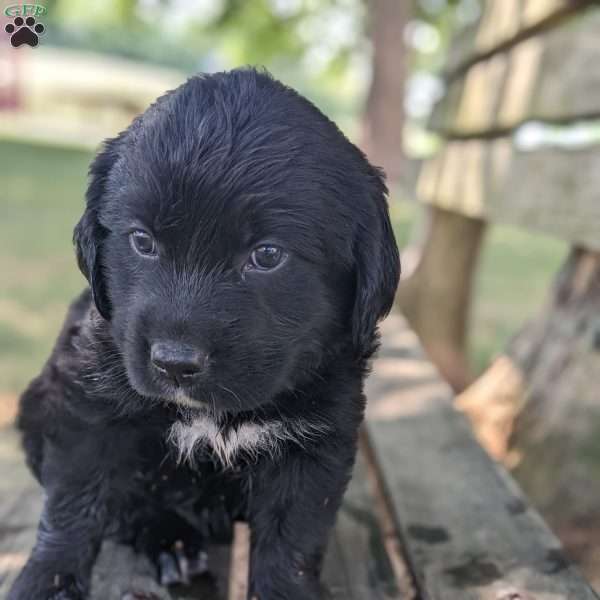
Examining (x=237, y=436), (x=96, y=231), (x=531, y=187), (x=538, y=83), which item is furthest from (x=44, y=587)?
(x=538, y=83)

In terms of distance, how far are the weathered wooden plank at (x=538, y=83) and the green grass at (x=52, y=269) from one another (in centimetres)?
206

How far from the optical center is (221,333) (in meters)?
1.65

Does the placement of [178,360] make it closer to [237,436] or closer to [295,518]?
[237,436]

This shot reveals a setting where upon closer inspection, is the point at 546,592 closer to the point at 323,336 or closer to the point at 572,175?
the point at 323,336

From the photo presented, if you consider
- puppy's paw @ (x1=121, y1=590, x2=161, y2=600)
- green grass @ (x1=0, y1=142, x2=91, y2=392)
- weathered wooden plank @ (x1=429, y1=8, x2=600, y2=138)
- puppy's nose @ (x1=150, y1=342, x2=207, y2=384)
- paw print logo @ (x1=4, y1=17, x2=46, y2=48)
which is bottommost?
green grass @ (x1=0, y1=142, x2=91, y2=392)

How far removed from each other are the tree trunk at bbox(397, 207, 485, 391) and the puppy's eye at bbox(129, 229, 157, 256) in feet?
15.6

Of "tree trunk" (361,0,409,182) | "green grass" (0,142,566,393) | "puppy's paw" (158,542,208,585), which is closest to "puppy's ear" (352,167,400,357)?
"puppy's paw" (158,542,208,585)

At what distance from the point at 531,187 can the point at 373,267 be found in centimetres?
185

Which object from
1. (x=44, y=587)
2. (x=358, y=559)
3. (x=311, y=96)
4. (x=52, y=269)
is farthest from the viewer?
(x=52, y=269)

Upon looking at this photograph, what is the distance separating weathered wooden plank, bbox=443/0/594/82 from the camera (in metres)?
3.62

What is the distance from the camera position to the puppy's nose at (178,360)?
5.22ft

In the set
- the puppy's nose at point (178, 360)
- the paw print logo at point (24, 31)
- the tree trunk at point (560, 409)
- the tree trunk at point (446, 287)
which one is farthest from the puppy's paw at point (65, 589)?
the tree trunk at point (446, 287)

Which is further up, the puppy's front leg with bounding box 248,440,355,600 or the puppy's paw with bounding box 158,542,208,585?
the puppy's front leg with bounding box 248,440,355,600

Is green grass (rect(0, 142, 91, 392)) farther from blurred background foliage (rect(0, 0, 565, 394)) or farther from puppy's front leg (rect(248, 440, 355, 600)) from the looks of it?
puppy's front leg (rect(248, 440, 355, 600))
